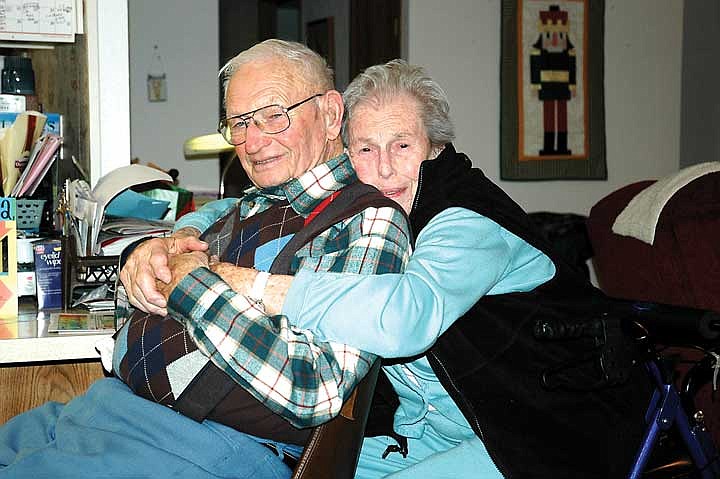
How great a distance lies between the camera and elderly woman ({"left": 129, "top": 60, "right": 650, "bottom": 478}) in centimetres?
131

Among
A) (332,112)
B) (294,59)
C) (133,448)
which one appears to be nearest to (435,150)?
(332,112)

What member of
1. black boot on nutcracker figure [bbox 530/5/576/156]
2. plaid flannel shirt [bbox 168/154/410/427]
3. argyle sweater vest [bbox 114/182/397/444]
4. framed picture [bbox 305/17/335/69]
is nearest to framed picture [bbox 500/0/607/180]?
black boot on nutcracker figure [bbox 530/5/576/156]

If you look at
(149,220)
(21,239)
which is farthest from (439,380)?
(21,239)

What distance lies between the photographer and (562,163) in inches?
176

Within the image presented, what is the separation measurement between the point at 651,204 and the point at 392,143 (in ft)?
3.57

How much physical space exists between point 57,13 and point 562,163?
3058 mm

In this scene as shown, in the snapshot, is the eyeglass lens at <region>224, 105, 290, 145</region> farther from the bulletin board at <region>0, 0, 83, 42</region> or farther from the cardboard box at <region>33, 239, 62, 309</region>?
the bulletin board at <region>0, 0, 83, 42</region>

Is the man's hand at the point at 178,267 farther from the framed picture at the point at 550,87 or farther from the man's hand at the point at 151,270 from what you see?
the framed picture at the point at 550,87

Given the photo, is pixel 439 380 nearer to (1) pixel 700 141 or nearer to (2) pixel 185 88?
(2) pixel 185 88

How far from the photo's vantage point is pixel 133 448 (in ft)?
3.86

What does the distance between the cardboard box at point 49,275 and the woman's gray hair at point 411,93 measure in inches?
28.1

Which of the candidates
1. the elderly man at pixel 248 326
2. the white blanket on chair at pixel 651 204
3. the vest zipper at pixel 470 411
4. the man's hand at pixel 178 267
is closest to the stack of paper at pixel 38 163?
the elderly man at pixel 248 326

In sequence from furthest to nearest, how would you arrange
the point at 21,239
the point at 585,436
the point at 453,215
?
the point at 21,239 → the point at 585,436 → the point at 453,215

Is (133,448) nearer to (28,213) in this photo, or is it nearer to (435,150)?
(435,150)
